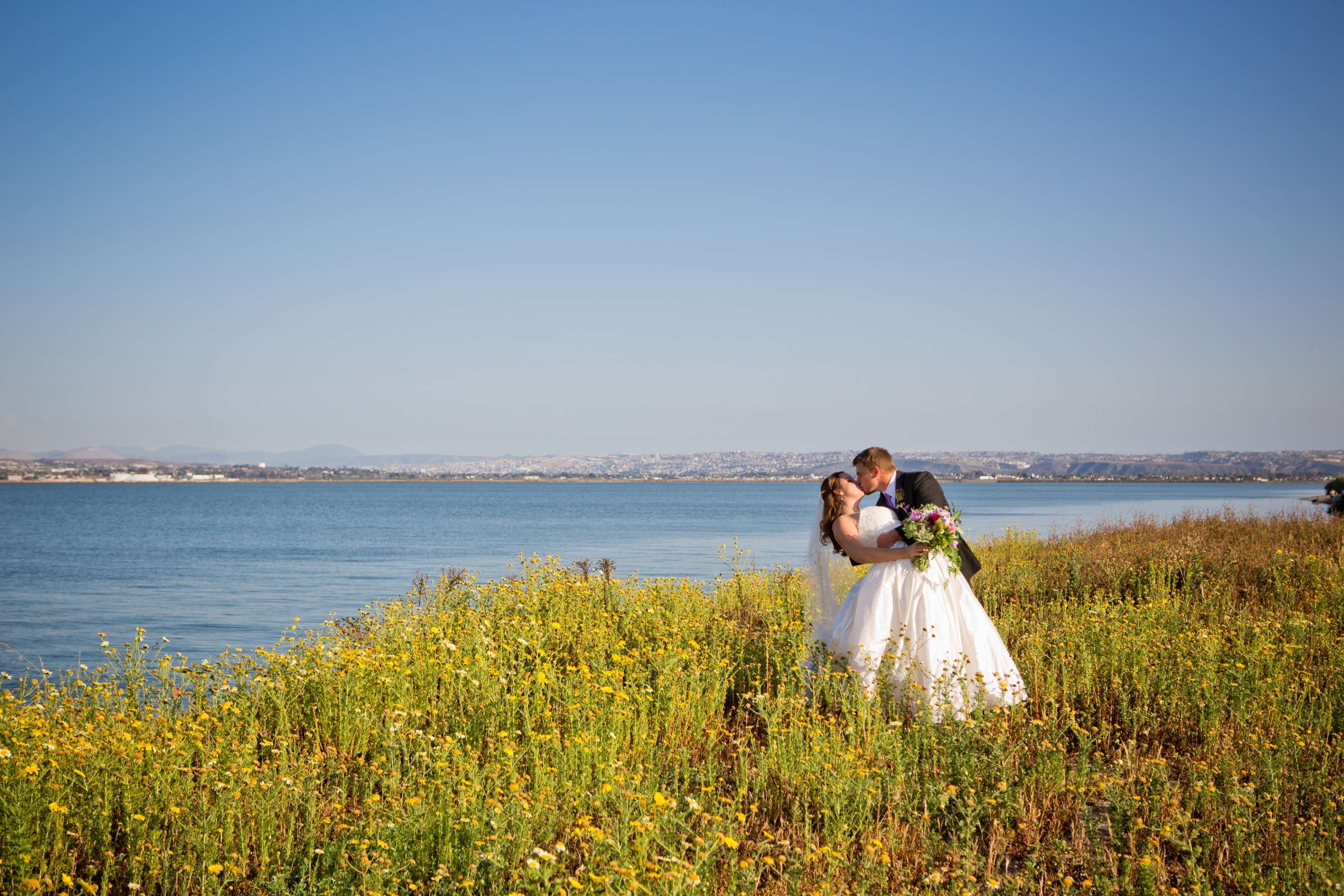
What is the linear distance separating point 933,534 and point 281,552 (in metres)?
45.8

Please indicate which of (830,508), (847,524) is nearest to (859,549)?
(847,524)

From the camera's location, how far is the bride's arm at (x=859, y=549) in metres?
8.23

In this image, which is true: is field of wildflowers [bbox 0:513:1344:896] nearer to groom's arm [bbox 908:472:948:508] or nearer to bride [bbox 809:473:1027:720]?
bride [bbox 809:473:1027:720]

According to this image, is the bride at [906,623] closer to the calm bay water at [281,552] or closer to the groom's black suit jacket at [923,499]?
the groom's black suit jacket at [923,499]

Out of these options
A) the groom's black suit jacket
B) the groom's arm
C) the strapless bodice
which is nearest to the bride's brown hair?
the strapless bodice

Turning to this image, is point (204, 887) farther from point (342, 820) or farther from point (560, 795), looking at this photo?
point (560, 795)

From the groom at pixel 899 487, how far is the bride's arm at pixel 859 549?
34 cm

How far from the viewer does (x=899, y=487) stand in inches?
348

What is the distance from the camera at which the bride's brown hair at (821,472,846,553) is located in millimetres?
8750

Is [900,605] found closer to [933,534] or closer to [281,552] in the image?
[933,534]

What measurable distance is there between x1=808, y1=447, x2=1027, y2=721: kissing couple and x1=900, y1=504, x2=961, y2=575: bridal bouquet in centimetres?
5

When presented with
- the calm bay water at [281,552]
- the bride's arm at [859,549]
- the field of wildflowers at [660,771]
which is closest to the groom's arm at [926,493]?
the bride's arm at [859,549]

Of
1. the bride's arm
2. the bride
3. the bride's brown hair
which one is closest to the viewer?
the bride

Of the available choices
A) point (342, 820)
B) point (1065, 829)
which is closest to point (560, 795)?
point (342, 820)
